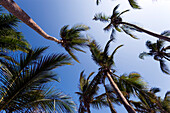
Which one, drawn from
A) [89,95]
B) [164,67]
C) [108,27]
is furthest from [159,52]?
[89,95]

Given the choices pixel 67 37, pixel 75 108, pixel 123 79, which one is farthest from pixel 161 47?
pixel 75 108

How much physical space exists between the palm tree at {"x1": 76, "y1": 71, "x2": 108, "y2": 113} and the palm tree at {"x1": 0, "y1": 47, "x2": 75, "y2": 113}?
531cm

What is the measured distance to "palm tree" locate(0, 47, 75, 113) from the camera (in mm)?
2629

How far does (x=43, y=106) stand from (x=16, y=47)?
3161 mm

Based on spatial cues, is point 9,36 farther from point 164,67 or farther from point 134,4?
point 164,67

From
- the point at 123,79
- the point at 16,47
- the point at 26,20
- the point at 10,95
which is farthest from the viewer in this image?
the point at 123,79

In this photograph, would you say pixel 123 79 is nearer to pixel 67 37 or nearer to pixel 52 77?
pixel 67 37

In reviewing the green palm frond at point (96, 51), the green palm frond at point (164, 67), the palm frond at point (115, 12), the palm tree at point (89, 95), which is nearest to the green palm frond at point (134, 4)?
the palm frond at point (115, 12)

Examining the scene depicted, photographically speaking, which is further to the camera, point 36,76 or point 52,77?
point 52,77

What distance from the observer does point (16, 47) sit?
4727mm

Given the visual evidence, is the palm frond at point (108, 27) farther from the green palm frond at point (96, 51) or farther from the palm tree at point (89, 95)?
the palm tree at point (89, 95)

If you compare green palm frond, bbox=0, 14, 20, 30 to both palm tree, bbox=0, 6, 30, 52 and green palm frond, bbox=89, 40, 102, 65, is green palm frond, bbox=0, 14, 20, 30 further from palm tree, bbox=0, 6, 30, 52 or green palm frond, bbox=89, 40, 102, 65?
green palm frond, bbox=89, 40, 102, 65

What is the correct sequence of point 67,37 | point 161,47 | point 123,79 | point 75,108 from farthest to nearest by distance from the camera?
point 161,47
point 123,79
point 67,37
point 75,108

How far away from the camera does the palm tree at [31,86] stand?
2629 mm
